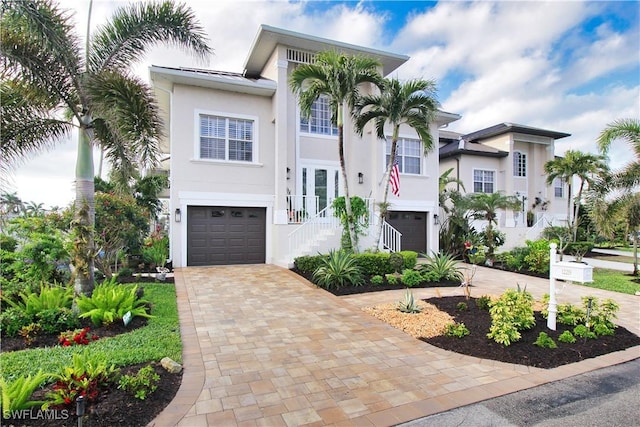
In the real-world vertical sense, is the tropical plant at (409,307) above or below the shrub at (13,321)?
below

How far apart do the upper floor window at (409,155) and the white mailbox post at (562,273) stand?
1029 centimetres

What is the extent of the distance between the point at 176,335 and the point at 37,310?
236cm

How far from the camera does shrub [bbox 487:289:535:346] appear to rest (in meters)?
4.93

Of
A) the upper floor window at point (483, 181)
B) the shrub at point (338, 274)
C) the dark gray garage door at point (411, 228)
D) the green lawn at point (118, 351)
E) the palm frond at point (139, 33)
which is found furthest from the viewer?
the upper floor window at point (483, 181)

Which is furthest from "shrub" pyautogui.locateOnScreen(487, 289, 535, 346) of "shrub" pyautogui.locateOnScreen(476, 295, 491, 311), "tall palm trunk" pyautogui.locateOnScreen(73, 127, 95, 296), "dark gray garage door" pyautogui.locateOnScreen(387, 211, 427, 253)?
"dark gray garage door" pyautogui.locateOnScreen(387, 211, 427, 253)

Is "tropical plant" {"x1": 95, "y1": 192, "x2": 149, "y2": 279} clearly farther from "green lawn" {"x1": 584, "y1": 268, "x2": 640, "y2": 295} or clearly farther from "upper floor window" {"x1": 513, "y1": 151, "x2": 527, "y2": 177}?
"upper floor window" {"x1": 513, "y1": 151, "x2": 527, "y2": 177}

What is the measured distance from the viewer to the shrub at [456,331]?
207 inches

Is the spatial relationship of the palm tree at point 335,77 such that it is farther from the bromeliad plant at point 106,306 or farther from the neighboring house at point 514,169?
the neighboring house at point 514,169

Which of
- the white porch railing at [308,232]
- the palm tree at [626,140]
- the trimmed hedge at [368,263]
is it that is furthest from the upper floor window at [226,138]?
the palm tree at [626,140]

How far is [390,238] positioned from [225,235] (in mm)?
6555

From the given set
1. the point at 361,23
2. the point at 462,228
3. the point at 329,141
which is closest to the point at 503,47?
the point at 361,23

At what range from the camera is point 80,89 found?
6.18 meters

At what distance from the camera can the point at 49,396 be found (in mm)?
3094

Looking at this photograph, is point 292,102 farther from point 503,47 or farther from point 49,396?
point 49,396
